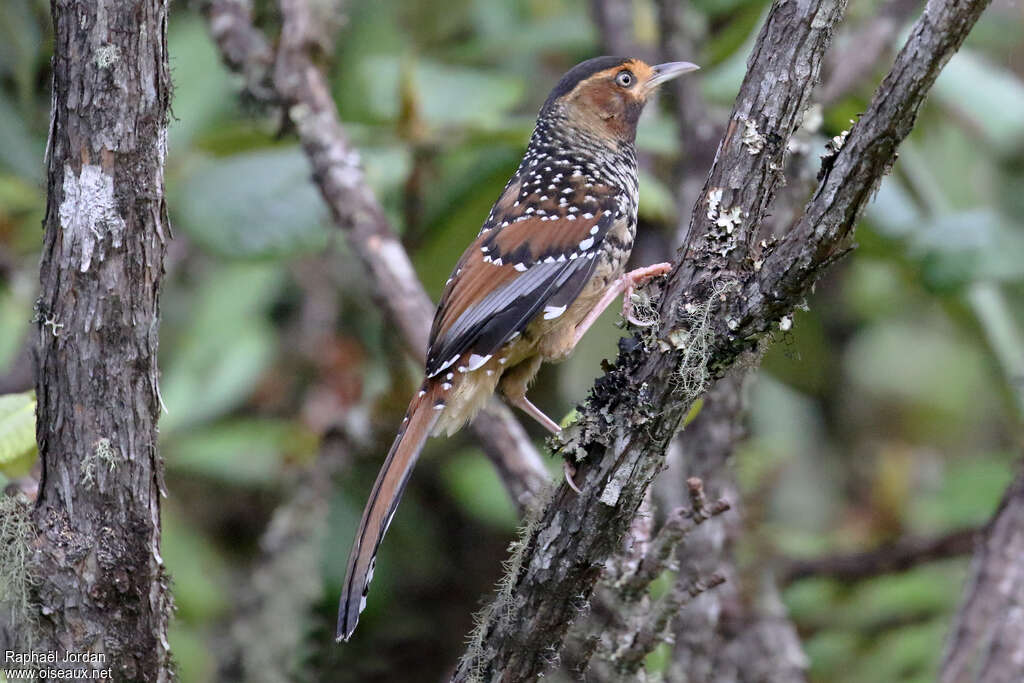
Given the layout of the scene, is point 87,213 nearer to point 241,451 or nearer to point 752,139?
point 752,139

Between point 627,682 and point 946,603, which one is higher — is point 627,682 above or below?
below

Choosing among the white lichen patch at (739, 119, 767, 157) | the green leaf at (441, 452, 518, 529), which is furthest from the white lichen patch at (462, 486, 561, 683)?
the green leaf at (441, 452, 518, 529)

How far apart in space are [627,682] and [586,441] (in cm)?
87

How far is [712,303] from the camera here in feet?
7.36

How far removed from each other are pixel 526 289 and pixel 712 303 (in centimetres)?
92

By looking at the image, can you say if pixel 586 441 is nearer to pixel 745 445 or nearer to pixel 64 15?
pixel 64 15

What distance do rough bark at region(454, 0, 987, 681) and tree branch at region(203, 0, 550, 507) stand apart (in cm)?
79

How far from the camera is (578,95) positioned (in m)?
3.72

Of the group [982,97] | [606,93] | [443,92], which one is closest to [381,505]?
[606,93]

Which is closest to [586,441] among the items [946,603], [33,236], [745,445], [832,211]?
[832,211]

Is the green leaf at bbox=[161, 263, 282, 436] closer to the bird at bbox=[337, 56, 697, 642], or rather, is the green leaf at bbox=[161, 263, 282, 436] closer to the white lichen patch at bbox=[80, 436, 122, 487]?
the bird at bbox=[337, 56, 697, 642]

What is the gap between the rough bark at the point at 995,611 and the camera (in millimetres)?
Answer: 3477

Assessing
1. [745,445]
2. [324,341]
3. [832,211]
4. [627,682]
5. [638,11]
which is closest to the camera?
[832,211]

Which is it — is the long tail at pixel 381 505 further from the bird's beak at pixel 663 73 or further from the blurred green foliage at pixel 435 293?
the bird's beak at pixel 663 73
